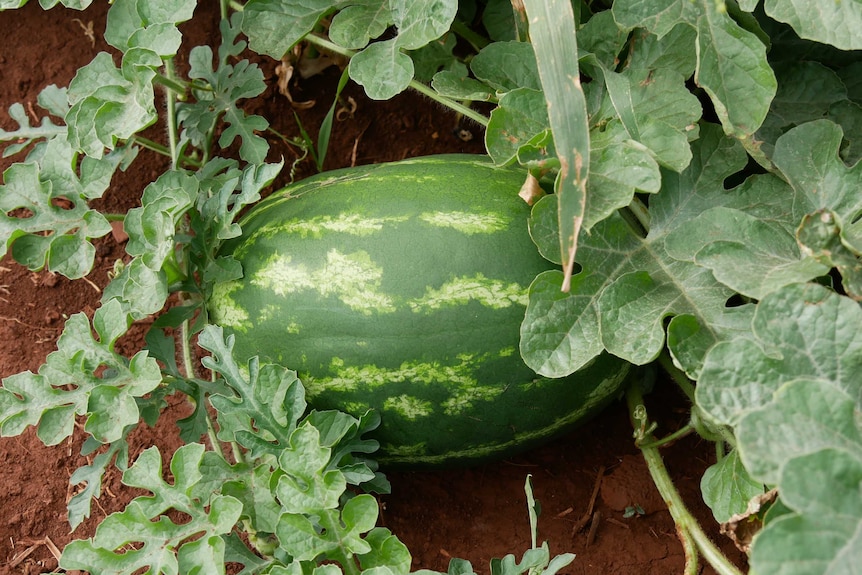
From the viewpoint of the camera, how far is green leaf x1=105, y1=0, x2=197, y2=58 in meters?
1.76

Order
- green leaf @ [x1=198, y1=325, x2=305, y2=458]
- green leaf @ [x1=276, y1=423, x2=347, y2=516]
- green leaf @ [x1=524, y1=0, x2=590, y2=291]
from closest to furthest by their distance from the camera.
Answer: green leaf @ [x1=524, y1=0, x2=590, y2=291] < green leaf @ [x1=276, y1=423, x2=347, y2=516] < green leaf @ [x1=198, y1=325, x2=305, y2=458]

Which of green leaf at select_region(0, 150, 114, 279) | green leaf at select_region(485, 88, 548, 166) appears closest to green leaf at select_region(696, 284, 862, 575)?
green leaf at select_region(485, 88, 548, 166)

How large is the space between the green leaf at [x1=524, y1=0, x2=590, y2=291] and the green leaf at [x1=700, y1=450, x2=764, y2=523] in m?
0.55

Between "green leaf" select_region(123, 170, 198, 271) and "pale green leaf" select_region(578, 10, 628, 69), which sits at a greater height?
"pale green leaf" select_region(578, 10, 628, 69)

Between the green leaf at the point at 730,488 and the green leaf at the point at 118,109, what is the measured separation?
139 centimetres

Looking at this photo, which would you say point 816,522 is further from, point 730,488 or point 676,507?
point 676,507

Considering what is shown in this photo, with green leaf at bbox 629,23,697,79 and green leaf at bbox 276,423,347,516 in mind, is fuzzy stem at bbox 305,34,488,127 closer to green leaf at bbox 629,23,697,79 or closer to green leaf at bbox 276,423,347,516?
green leaf at bbox 629,23,697,79

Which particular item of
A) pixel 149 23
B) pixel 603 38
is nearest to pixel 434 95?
pixel 603 38

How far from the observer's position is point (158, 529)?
1.65 metres

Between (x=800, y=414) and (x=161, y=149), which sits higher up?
(x=800, y=414)

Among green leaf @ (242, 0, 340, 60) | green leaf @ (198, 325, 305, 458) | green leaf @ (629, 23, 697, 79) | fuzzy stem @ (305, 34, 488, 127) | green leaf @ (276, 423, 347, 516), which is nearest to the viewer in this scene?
green leaf @ (276, 423, 347, 516)

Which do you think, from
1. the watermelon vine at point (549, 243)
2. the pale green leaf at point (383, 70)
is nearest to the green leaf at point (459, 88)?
the watermelon vine at point (549, 243)

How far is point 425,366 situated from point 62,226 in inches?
34.7

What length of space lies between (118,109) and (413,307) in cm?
76
